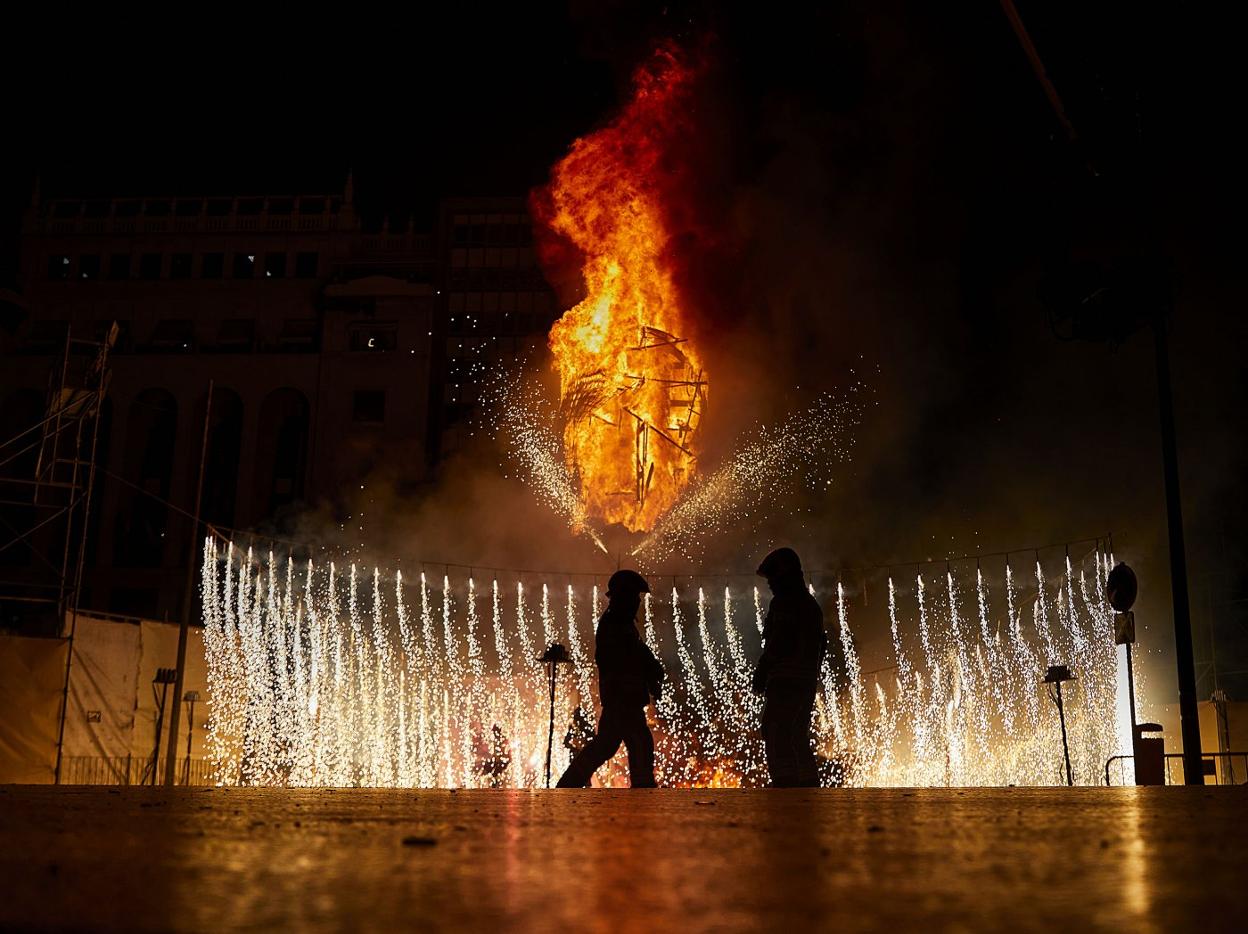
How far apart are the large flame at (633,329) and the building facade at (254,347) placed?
1306 cm

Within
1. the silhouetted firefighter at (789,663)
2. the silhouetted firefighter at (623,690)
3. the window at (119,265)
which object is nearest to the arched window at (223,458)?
the window at (119,265)

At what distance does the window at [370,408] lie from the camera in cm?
4428

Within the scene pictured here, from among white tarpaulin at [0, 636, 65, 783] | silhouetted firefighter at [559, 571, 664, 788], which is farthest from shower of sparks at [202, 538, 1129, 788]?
silhouetted firefighter at [559, 571, 664, 788]

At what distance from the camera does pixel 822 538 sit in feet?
95.0

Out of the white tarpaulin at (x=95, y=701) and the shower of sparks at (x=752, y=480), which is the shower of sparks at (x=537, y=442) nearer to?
the shower of sparks at (x=752, y=480)

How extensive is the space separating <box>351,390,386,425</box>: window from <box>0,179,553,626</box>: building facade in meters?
0.07

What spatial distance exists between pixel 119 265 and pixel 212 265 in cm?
394

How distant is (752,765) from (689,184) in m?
15.1

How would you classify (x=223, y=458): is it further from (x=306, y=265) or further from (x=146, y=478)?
(x=306, y=265)

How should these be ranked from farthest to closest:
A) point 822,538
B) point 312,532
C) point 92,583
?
point 92,583 < point 312,532 < point 822,538

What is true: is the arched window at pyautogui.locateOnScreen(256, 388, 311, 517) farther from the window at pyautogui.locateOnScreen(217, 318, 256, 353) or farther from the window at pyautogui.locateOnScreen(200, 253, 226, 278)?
the window at pyautogui.locateOnScreen(200, 253, 226, 278)

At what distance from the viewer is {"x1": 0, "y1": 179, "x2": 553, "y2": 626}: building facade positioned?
43.8m

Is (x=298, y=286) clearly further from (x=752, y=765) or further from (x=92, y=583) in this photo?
(x=752, y=765)

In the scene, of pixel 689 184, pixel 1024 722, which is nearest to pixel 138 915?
pixel 1024 722
